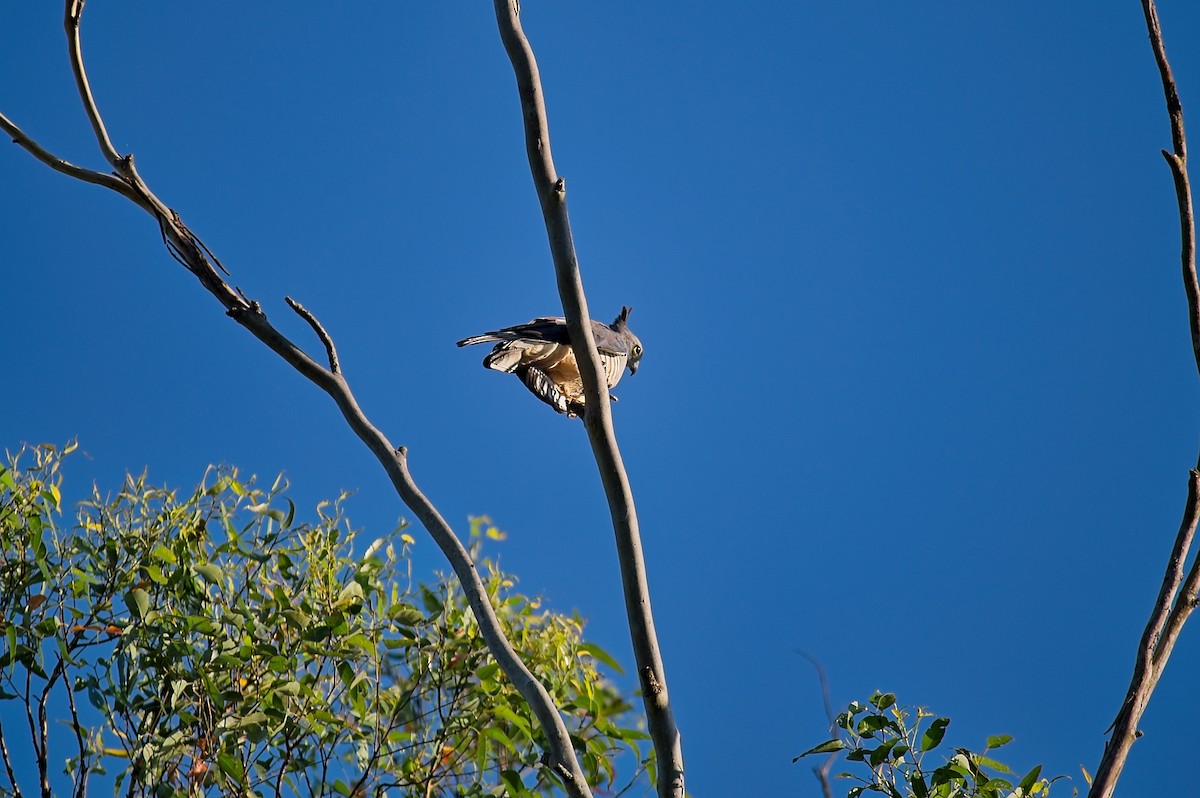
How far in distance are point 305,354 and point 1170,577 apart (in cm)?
134

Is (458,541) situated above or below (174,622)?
below

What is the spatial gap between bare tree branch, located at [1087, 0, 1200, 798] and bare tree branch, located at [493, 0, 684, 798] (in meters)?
0.60

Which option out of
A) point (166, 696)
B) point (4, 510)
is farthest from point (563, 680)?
point (4, 510)

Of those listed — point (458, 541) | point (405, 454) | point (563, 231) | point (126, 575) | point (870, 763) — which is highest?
point (126, 575)

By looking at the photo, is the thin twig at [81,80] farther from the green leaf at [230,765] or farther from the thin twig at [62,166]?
the green leaf at [230,765]

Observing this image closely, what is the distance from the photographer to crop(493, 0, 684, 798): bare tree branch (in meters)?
1.67

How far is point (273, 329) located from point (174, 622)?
1.07m

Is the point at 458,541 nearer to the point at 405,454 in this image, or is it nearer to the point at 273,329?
the point at 405,454

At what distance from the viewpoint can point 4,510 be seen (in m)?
2.73

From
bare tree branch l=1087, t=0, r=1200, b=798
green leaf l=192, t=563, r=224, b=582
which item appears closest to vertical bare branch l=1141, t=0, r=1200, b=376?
bare tree branch l=1087, t=0, r=1200, b=798

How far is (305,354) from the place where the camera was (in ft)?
6.25

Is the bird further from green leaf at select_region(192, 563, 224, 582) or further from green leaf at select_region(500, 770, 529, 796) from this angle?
green leaf at select_region(500, 770, 529, 796)

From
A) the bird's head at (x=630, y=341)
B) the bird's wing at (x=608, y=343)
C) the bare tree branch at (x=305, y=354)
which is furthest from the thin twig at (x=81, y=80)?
the bird's head at (x=630, y=341)

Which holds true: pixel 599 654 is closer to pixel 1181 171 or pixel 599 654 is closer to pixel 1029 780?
pixel 1029 780
